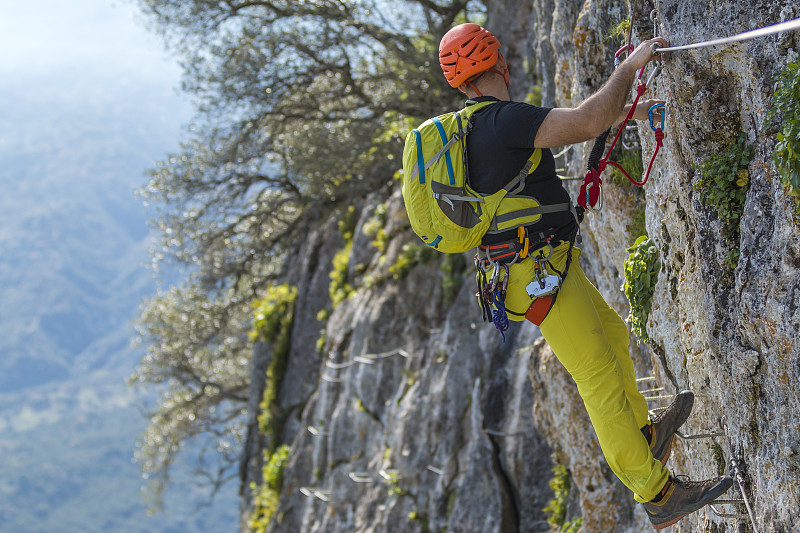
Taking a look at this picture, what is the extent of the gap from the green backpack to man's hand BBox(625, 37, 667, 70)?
2.67ft

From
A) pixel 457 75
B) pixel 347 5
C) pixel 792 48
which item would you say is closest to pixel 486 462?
pixel 457 75

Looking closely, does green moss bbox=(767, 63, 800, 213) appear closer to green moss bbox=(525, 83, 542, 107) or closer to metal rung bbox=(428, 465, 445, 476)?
green moss bbox=(525, 83, 542, 107)

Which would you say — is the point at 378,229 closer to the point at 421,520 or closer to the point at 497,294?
the point at 421,520

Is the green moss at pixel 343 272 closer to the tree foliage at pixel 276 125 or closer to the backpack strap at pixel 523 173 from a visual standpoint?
the tree foliage at pixel 276 125

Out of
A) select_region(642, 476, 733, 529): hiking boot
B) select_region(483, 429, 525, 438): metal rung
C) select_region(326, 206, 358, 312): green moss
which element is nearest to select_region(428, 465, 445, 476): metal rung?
select_region(483, 429, 525, 438): metal rung

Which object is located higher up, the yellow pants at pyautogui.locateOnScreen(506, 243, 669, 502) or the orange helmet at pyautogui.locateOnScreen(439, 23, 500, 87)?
the orange helmet at pyautogui.locateOnScreen(439, 23, 500, 87)

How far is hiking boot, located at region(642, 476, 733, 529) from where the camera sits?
4629 mm

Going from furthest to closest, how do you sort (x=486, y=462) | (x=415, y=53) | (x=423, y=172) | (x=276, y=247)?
(x=276, y=247), (x=415, y=53), (x=486, y=462), (x=423, y=172)

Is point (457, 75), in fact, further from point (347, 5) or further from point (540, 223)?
point (347, 5)

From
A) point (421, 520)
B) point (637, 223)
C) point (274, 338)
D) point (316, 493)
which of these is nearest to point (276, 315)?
point (274, 338)

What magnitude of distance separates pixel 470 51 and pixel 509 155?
78 cm

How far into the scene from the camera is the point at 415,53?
17.2 meters

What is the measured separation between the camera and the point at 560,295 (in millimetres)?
4961

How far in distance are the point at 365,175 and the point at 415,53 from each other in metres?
3.19
